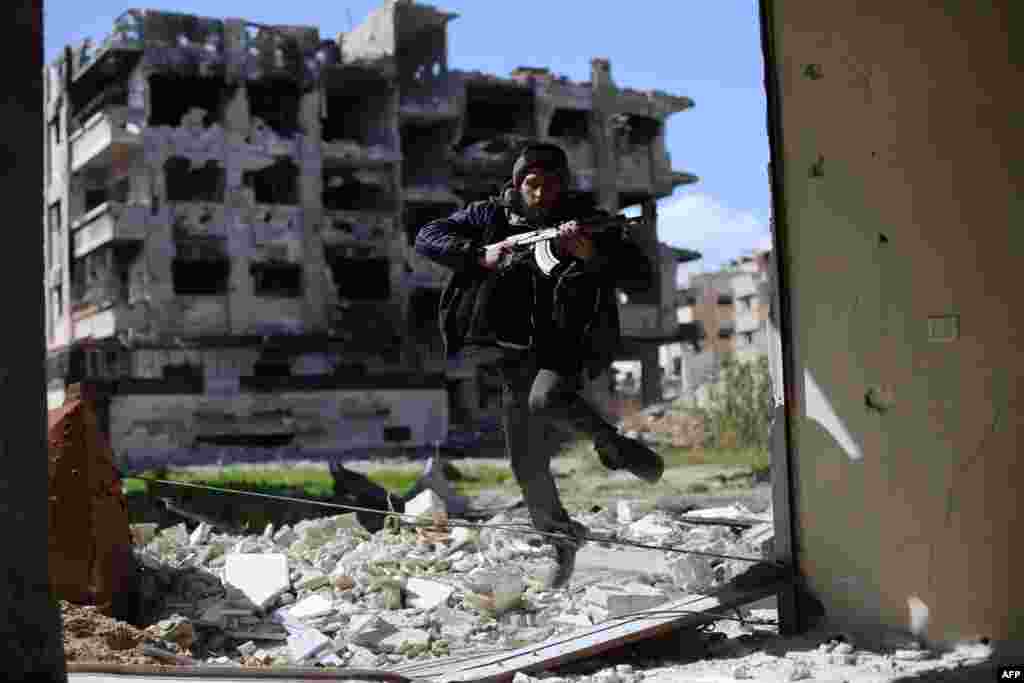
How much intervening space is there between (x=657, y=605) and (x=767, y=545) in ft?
2.37

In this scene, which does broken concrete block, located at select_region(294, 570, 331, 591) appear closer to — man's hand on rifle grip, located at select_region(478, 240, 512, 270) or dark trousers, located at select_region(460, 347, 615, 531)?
dark trousers, located at select_region(460, 347, 615, 531)

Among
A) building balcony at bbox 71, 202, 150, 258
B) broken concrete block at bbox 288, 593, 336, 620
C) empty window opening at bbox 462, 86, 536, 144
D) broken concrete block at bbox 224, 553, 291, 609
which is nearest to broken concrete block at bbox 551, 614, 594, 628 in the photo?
broken concrete block at bbox 288, 593, 336, 620

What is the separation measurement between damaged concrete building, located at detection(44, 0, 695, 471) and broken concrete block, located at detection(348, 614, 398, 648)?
26.6 metres

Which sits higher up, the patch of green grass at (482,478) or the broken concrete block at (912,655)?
the broken concrete block at (912,655)

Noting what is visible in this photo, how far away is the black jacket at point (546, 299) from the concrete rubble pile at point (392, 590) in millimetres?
943

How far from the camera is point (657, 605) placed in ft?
17.9

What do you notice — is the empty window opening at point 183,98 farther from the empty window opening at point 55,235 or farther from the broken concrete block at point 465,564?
the broken concrete block at point 465,564

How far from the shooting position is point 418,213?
138 feet

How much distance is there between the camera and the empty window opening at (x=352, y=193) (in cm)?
3975

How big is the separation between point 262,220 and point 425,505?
28.2 meters

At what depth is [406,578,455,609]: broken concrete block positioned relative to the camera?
713 centimetres

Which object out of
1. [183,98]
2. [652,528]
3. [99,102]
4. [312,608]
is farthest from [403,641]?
[183,98]

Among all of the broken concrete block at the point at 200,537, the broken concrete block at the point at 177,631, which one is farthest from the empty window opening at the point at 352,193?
the broken concrete block at the point at 177,631

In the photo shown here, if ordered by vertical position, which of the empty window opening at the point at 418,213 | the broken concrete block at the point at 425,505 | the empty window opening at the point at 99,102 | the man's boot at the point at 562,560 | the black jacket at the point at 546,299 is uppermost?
the empty window opening at the point at 99,102
